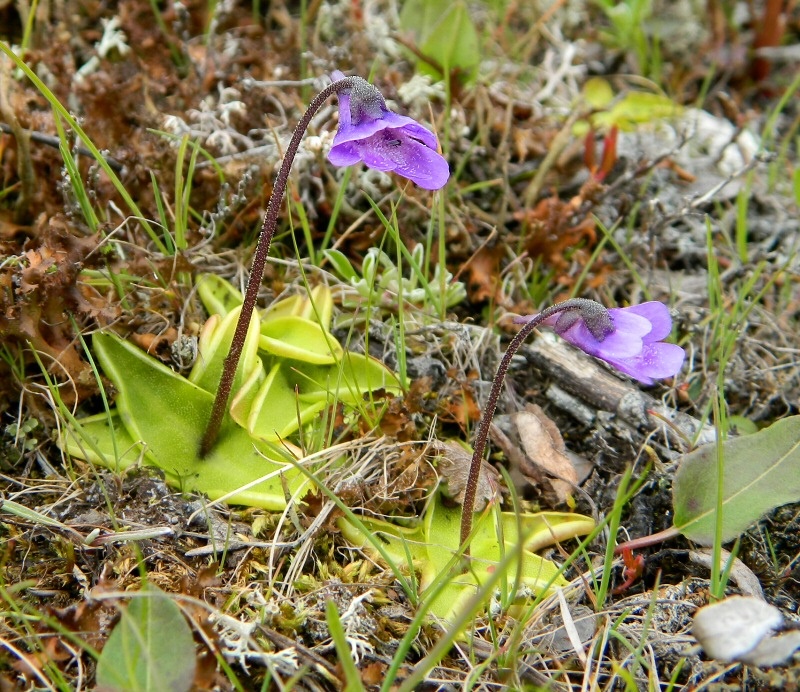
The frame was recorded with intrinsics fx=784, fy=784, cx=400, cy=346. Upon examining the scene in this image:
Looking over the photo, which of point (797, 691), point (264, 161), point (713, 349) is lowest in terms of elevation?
point (797, 691)

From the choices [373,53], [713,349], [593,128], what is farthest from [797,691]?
[373,53]

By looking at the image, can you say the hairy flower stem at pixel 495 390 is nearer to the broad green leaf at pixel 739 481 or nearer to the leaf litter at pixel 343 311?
the leaf litter at pixel 343 311

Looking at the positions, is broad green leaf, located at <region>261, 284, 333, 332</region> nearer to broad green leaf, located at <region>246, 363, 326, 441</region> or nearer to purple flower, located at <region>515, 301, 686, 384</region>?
broad green leaf, located at <region>246, 363, 326, 441</region>

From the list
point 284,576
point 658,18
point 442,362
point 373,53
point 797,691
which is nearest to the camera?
point 797,691

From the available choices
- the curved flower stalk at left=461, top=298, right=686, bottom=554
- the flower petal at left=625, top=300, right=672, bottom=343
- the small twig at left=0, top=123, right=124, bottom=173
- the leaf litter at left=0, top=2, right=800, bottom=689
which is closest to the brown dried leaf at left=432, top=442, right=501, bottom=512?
the leaf litter at left=0, top=2, right=800, bottom=689

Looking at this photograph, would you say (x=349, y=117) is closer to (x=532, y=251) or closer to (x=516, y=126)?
(x=532, y=251)

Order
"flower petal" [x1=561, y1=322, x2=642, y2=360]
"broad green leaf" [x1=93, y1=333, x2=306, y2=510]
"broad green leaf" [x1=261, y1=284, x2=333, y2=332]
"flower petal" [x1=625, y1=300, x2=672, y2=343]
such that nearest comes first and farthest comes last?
1. "flower petal" [x1=561, y1=322, x2=642, y2=360]
2. "flower petal" [x1=625, y1=300, x2=672, y2=343]
3. "broad green leaf" [x1=93, y1=333, x2=306, y2=510]
4. "broad green leaf" [x1=261, y1=284, x2=333, y2=332]
